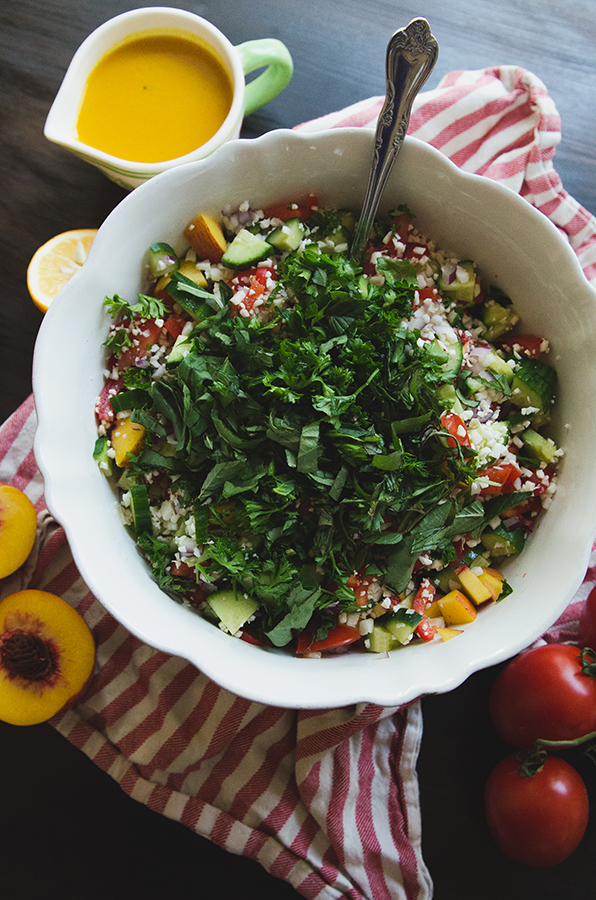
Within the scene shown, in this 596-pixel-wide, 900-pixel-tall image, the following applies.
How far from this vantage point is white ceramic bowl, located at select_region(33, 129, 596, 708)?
61.7 inches

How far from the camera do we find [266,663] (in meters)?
1.65

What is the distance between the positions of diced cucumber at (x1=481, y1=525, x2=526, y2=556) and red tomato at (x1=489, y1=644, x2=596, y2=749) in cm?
53

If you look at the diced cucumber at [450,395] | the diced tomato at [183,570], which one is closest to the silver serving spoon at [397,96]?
the diced cucumber at [450,395]

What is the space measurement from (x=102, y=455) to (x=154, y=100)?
123cm

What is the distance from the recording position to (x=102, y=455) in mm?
1773

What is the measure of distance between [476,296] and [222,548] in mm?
1073

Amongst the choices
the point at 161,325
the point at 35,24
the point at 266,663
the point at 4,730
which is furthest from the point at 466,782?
the point at 35,24

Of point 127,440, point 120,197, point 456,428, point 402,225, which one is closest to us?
point 456,428

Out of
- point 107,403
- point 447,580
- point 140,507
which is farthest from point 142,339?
point 447,580

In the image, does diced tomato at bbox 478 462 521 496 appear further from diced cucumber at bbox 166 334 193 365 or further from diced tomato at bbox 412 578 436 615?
diced cucumber at bbox 166 334 193 365

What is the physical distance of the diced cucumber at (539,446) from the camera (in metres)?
1.80

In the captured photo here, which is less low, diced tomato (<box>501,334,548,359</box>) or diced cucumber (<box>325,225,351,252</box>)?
diced cucumber (<box>325,225,351,252</box>)

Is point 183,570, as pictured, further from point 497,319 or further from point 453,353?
point 497,319

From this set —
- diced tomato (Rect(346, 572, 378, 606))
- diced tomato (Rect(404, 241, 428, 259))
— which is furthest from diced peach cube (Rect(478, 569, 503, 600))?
diced tomato (Rect(404, 241, 428, 259))
